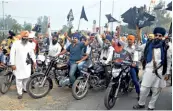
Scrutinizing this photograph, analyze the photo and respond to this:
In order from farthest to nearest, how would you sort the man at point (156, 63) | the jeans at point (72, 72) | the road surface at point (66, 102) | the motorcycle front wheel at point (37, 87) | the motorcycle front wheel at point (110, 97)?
the jeans at point (72, 72) < the motorcycle front wheel at point (37, 87) < the road surface at point (66, 102) < the motorcycle front wheel at point (110, 97) < the man at point (156, 63)

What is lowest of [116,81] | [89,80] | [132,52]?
[89,80]

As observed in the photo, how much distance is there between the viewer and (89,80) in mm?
6570

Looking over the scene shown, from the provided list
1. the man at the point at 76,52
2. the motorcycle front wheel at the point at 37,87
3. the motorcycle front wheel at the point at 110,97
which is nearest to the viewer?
the motorcycle front wheel at the point at 110,97

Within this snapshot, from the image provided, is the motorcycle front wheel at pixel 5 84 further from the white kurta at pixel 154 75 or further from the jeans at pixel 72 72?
the white kurta at pixel 154 75

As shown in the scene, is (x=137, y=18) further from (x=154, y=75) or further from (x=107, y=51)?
(x=154, y=75)

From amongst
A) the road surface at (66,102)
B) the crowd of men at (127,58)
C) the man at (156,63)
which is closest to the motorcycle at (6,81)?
the road surface at (66,102)

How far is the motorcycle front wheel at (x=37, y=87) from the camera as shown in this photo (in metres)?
5.99

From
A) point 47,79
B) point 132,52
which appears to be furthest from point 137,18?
point 47,79

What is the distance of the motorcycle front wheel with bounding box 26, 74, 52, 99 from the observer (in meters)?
5.99

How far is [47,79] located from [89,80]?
1084 millimetres

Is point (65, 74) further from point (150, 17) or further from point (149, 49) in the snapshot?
point (150, 17)

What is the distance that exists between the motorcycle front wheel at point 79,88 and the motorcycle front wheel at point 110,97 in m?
0.96

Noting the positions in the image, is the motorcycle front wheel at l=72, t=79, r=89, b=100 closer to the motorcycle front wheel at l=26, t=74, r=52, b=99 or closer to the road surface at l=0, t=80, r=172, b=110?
the road surface at l=0, t=80, r=172, b=110

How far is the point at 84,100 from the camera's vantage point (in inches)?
241
